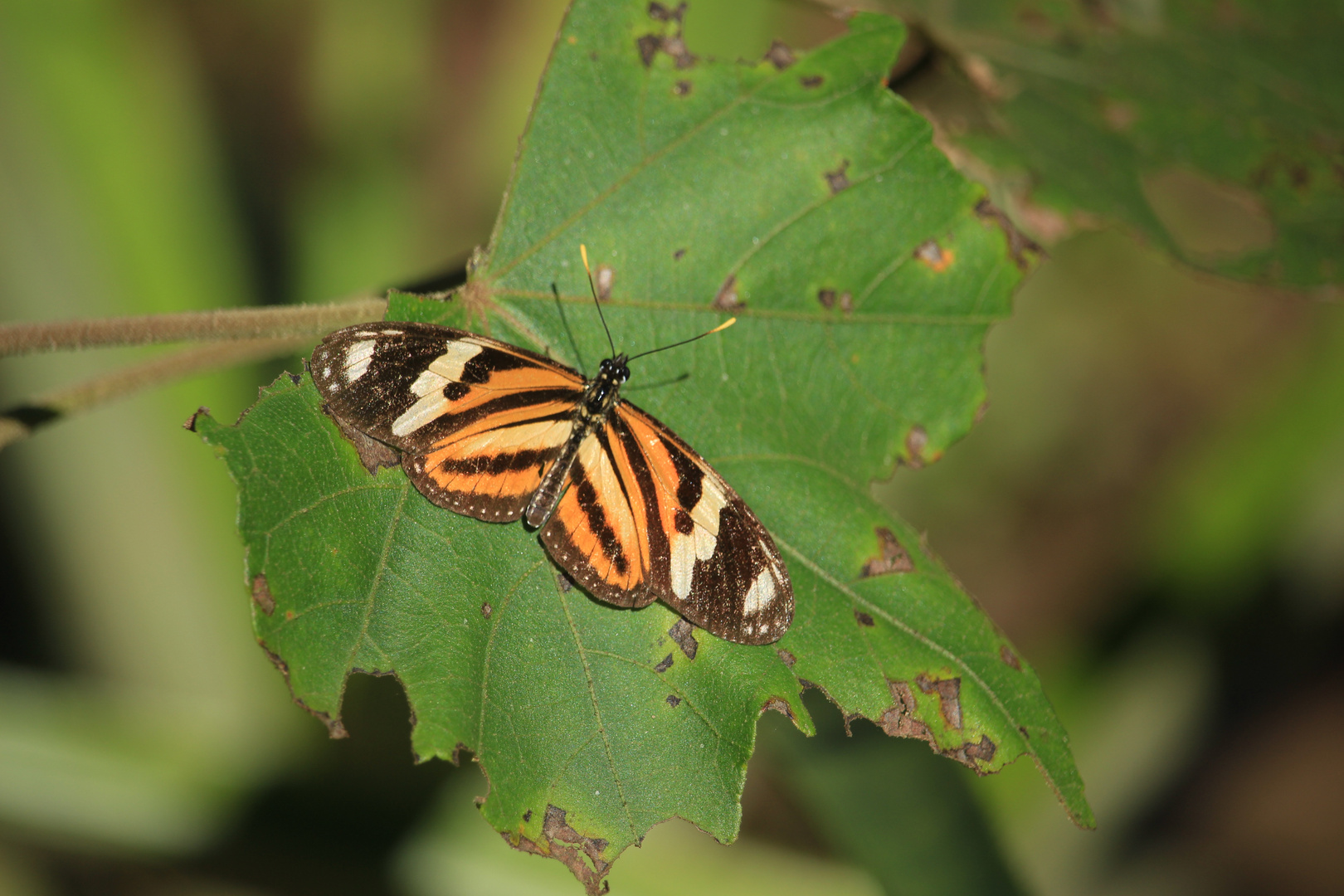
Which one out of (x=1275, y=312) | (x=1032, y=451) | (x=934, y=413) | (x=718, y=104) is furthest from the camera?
(x=1275, y=312)

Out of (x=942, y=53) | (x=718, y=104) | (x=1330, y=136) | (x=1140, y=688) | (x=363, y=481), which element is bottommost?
(x=1140, y=688)

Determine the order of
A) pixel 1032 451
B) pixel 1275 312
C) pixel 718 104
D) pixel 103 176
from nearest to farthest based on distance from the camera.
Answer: pixel 718 104 < pixel 103 176 < pixel 1032 451 < pixel 1275 312

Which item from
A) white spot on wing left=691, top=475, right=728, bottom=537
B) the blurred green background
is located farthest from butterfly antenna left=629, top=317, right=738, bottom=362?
the blurred green background

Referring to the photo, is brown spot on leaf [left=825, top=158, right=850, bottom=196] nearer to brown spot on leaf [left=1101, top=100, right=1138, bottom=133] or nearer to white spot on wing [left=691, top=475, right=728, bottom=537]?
white spot on wing [left=691, top=475, right=728, bottom=537]

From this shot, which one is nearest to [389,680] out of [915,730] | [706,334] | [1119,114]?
[706,334]

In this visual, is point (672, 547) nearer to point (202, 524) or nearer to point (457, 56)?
point (202, 524)

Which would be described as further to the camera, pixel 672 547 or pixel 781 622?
pixel 672 547

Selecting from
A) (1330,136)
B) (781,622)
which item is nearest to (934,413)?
(781,622)

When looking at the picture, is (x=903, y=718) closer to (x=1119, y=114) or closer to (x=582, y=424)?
(x=582, y=424)

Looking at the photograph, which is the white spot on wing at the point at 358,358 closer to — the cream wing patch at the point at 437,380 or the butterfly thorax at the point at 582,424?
the cream wing patch at the point at 437,380
